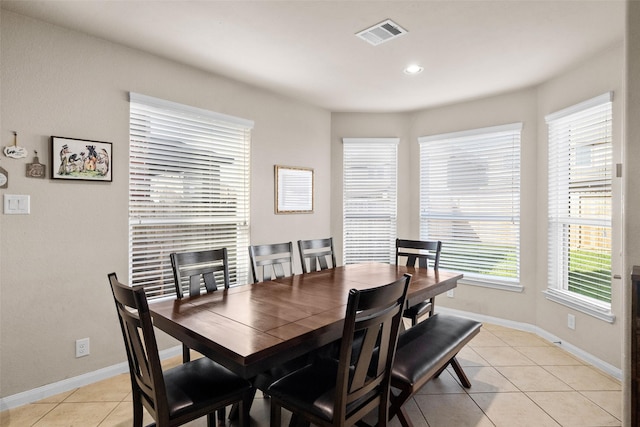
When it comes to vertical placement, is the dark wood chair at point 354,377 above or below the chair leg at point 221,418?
above

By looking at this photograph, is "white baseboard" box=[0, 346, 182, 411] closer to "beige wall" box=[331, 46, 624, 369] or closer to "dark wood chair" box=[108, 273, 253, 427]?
"dark wood chair" box=[108, 273, 253, 427]

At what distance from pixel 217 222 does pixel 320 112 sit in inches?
85.2

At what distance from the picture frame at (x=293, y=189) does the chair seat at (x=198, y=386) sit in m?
2.43

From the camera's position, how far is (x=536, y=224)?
3848 millimetres

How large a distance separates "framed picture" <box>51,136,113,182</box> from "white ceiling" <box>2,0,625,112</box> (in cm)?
86

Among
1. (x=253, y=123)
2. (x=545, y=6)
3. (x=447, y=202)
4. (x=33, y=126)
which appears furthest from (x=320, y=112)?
(x=33, y=126)

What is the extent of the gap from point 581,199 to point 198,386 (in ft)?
12.0

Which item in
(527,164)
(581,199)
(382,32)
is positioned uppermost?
(382,32)

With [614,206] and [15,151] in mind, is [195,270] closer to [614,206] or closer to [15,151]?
[15,151]

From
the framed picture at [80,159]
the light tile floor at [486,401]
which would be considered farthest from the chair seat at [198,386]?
the framed picture at [80,159]

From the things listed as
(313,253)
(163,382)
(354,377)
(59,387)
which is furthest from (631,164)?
A: (59,387)

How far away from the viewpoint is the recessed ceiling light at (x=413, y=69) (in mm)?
3227

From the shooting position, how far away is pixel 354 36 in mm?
2645

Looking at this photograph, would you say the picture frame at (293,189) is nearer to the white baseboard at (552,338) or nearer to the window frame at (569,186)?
the white baseboard at (552,338)
